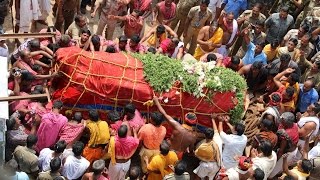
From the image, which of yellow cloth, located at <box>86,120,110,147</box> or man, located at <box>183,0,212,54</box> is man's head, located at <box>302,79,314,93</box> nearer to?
man, located at <box>183,0,212,54</box>

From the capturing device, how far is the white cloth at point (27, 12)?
10.3m

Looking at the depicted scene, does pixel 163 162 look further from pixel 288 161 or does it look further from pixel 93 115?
pixel 288 161

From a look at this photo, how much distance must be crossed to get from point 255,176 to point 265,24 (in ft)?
14.6

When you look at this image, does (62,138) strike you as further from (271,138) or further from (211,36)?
(211,36)

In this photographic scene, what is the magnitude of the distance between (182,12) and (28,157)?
548cm

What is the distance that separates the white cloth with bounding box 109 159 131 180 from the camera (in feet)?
26.1

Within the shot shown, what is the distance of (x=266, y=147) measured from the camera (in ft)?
25.9

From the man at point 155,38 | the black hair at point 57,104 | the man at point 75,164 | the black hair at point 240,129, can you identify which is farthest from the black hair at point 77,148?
the man at point 155,38

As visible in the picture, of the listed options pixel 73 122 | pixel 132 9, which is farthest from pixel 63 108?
pixel 132 9

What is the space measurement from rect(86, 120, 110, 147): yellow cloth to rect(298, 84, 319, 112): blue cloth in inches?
152

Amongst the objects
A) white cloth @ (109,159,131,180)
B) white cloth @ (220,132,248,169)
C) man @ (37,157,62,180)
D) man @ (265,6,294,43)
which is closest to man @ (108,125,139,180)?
white cloth @ (109,159,131,180)

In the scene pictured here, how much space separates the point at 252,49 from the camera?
1019 centimetres

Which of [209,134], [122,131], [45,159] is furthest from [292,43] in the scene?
[45,159]

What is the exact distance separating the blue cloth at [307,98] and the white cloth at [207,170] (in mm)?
2540
